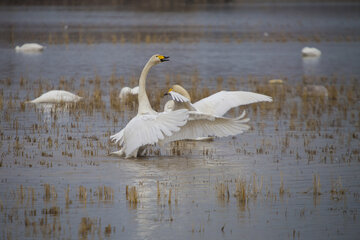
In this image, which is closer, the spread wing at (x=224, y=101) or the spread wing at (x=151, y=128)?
the spread wing at (x=151, y=128)

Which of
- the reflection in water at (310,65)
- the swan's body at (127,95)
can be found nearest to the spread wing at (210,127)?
the swan's body at (127,95)

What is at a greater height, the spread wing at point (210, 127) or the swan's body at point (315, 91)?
the swan's body at point (315, 91)

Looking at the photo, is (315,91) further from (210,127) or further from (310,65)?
(310,65)

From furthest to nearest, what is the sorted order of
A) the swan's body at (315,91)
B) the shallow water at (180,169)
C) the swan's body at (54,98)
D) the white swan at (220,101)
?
the swan's body at (315,91), the swan's body at (54,98), the white swan at (220,101), the shallow water at (180,169)

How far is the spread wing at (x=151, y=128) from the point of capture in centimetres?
954

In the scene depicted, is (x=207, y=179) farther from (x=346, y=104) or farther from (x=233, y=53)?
(x=233, y=53)

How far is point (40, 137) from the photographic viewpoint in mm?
11578

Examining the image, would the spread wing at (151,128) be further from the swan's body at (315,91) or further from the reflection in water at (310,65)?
the reflection in water at (310,65)

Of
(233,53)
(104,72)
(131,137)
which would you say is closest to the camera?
(131,137)

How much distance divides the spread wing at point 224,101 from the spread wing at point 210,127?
110 centimetres

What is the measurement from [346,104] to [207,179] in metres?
7.76

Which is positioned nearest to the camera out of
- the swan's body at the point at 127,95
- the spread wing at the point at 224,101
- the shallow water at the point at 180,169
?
the shallow water at the point at 180,169

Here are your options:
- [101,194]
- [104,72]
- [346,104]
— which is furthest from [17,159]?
[104,72]

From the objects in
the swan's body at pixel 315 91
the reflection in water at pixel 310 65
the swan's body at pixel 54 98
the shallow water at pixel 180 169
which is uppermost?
the reflection in water at pixel 310 65
